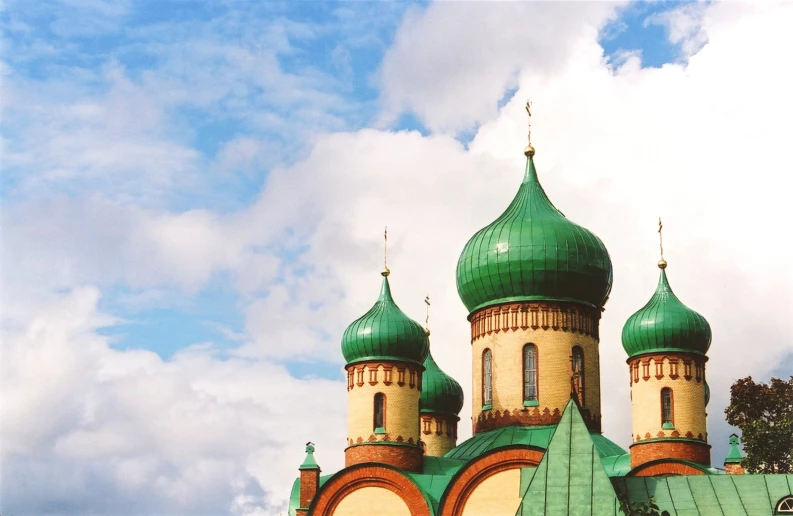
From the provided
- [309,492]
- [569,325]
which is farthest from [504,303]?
[309,492]

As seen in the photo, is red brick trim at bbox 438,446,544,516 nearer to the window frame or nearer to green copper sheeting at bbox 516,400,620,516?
the window frame

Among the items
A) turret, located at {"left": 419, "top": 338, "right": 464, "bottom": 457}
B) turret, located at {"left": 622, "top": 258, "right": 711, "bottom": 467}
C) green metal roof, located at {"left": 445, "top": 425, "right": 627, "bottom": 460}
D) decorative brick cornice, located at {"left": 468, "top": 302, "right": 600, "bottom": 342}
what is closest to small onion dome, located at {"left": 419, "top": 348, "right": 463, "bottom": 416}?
turret, located at {"left": 419, "top": 338, "right": 464, "bottom": 457}

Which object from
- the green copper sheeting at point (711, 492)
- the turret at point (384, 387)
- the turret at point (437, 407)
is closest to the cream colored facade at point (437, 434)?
the turret at point (437, 407)

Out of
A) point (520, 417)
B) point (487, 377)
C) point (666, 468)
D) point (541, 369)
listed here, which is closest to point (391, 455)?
point (520, 417)

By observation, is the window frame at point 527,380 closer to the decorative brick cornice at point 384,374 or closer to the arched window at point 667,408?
the decorative brick cornice at point 384,374

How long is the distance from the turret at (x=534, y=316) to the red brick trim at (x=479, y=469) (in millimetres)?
2336

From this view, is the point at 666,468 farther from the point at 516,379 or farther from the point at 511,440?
the point at 516,379

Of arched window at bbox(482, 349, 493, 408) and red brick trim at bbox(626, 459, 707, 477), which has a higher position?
arched window at bbox(482, 349, 493, 408)

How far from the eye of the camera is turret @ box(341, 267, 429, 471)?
33969 millimetres

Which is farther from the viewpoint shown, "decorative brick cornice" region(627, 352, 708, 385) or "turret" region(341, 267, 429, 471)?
"decorative brick cornice" region(627, 352, 708, 385)

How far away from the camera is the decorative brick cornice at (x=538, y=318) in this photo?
116 feet

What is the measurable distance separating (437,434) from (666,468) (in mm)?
10784

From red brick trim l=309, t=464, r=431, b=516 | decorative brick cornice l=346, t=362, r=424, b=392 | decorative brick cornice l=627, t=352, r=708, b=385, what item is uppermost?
decorative brick cornice l=627, t=352, r=708, b=385

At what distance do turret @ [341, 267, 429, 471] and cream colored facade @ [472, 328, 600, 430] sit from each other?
1.94 m
